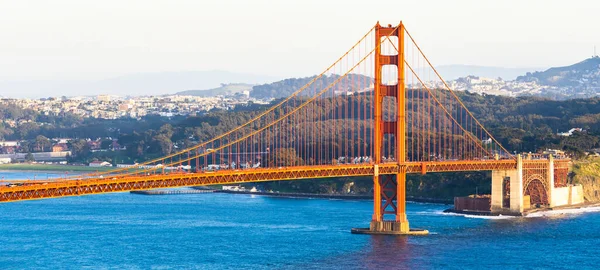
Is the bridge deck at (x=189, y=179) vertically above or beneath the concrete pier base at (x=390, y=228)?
above

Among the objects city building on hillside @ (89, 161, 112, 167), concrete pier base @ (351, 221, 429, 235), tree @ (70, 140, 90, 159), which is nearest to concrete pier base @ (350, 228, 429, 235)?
concrete pier base @ (351, 221, 429, 235)

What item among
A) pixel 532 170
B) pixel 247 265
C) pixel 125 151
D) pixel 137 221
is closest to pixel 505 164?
pixel 532 170

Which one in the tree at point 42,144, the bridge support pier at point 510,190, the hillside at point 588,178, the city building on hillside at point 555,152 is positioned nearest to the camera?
the bridge support pier at point 510,190

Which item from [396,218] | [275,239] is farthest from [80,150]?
[396,218]

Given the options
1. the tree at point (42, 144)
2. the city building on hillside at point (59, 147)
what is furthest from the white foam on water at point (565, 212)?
the tree at point (42, 144)

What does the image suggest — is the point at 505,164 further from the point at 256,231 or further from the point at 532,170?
the point at 256,231

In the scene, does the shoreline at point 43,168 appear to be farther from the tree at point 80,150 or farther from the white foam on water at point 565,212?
the white foam on water at point 565,212

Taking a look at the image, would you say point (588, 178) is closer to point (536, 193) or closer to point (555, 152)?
point (555, 152)
